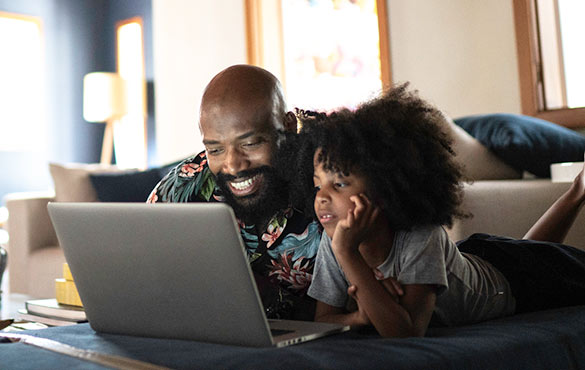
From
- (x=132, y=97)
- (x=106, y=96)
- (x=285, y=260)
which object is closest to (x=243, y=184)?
(x=285, y=260)

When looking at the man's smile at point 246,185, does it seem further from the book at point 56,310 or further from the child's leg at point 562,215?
the child's leg at point 562,215

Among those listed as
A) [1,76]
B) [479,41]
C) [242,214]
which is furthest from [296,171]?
[1,76]

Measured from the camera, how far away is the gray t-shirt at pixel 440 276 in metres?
1.01

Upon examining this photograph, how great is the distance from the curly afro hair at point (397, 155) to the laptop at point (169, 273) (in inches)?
8.4

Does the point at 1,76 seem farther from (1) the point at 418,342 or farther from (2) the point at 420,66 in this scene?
(1) the point at 418,342

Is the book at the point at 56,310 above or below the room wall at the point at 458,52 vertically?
below

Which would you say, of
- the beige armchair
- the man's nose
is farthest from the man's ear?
the beige armchair

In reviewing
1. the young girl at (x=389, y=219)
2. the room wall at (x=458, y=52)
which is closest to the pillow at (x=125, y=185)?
the room wall at (x=458, y=52)

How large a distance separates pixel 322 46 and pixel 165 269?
3.63 m

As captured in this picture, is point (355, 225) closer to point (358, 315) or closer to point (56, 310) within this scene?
point (358, 315)

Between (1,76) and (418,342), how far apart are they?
21.4 feet

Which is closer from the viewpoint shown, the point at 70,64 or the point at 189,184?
the point at 189,184

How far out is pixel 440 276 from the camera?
39.2 inches

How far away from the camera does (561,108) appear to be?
118 inches
